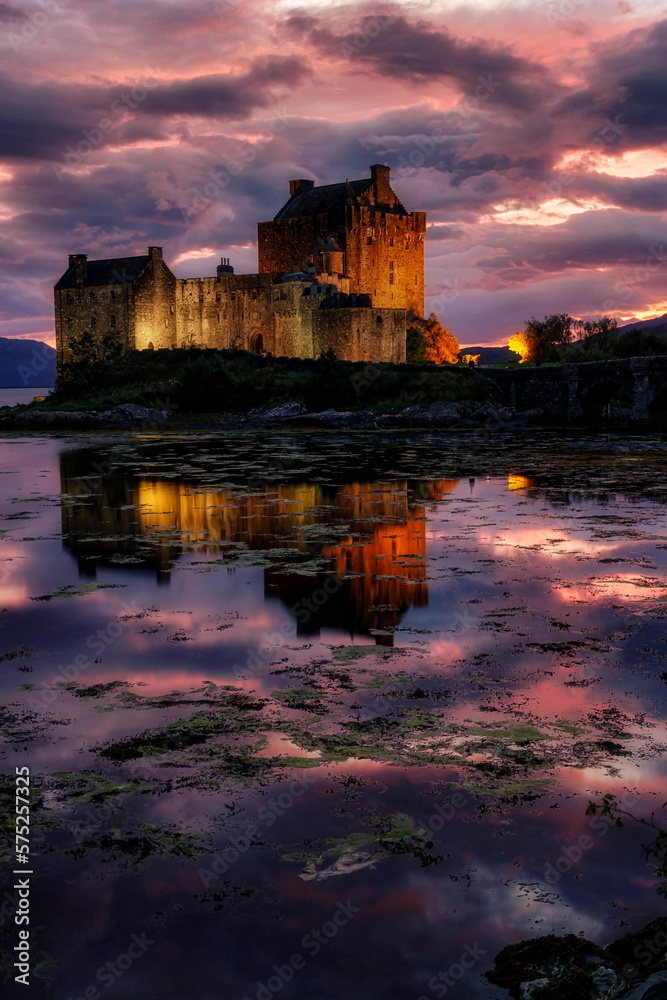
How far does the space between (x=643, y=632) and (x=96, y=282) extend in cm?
6285

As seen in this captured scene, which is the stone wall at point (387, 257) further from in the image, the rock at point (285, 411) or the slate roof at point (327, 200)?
the rock at point (285, 411)

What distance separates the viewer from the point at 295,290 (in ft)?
193

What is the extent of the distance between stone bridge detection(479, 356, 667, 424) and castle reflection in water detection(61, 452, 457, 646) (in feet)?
77.0

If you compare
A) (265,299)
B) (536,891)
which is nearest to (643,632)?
(536,891)

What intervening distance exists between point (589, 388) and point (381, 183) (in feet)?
102

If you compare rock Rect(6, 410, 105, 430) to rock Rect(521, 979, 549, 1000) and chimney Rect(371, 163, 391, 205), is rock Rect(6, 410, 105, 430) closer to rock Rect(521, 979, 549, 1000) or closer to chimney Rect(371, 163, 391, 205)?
chimney Rect(371, 163, 391, 205)

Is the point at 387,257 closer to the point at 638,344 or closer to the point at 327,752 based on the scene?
the point at 638,344

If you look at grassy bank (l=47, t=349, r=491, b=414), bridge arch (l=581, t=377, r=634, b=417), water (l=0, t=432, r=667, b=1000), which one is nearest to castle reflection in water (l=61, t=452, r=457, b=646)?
water (l=0, t=432, r=667, b=1000)

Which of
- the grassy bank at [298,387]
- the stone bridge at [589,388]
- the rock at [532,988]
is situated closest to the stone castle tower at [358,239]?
the grassy bank at [298,387]

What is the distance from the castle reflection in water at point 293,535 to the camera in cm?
930

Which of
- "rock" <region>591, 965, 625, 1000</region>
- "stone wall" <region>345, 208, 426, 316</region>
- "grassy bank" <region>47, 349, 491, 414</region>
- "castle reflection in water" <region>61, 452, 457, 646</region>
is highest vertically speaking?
"stone wall" <region>345, 208, 426, 316</region>

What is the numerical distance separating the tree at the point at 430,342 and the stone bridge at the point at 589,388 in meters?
10.2

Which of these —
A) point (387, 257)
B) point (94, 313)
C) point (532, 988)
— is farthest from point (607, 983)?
point (387, 257)

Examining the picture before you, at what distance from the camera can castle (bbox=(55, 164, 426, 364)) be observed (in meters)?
A: 58.2
